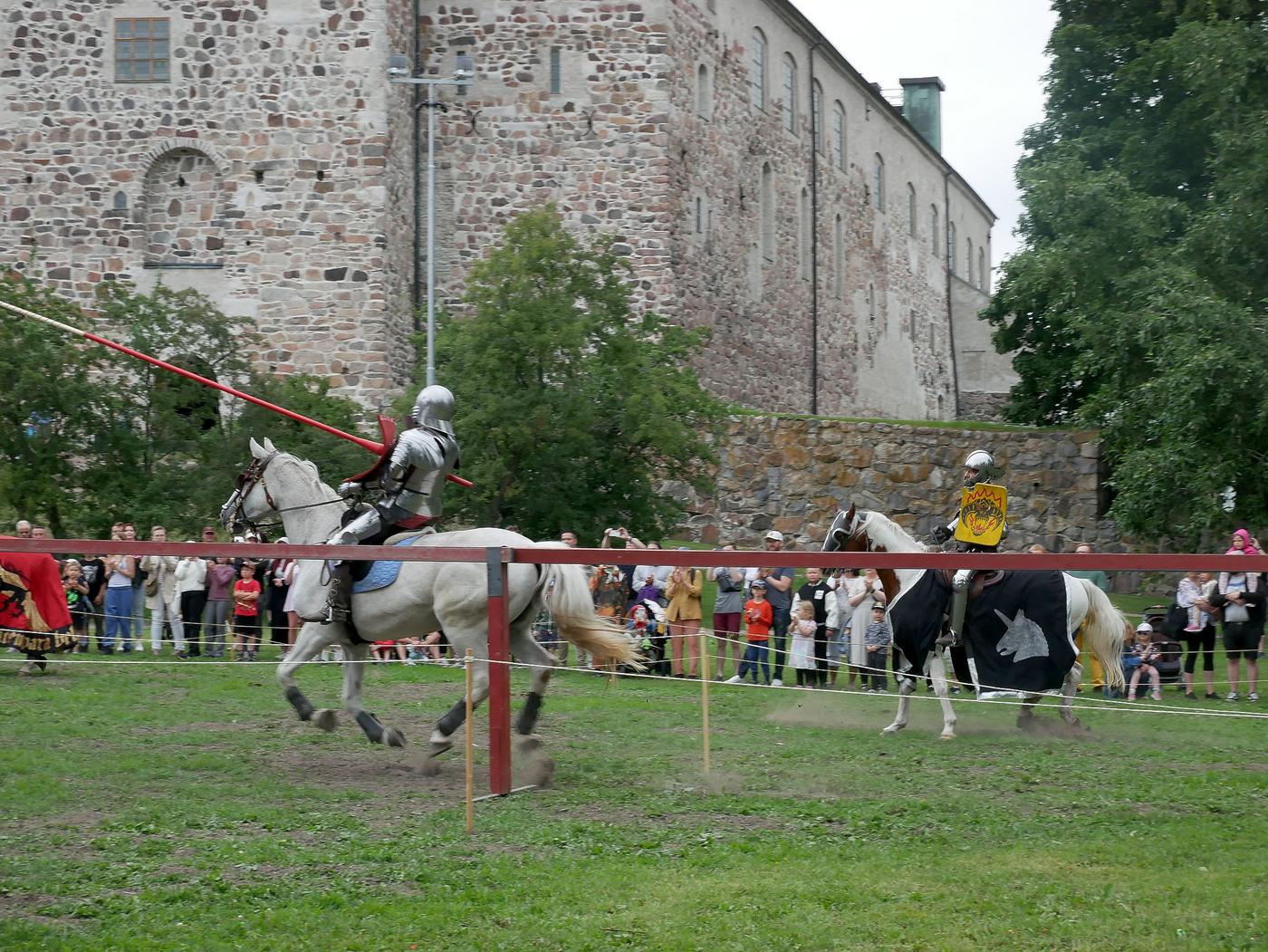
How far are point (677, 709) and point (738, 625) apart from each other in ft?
20.3

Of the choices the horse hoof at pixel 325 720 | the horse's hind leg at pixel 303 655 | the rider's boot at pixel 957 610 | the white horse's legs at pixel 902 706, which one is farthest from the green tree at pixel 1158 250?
the horse hoof at pixel 325 720

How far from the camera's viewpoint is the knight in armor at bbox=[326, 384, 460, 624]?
480 inches

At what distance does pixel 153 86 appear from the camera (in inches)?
1318

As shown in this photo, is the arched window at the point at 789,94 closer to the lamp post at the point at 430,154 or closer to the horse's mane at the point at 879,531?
the lamp post at the point at 430,154

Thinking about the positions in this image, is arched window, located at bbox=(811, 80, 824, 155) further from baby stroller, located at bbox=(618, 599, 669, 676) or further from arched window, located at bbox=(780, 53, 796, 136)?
baby stroller, located at bbox=(618, 599, 669, 676)

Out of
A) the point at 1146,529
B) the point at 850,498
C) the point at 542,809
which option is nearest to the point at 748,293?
the point at 850,498

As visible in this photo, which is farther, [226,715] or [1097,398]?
[1097,398]

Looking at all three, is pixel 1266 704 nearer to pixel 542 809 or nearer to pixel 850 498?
pixel 542 809

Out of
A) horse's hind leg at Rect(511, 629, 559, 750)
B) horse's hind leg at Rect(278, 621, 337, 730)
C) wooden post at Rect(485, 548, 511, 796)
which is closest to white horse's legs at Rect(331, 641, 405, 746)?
horse's hind leg at Rect(278, 621, 337, 730)

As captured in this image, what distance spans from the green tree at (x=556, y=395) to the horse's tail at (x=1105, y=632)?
12.7 meters

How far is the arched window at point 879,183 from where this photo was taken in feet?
183

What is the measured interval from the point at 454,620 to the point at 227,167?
78.2 ft

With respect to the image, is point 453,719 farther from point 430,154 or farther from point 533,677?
point 430,154

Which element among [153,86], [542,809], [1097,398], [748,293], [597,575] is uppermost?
[153,86]
